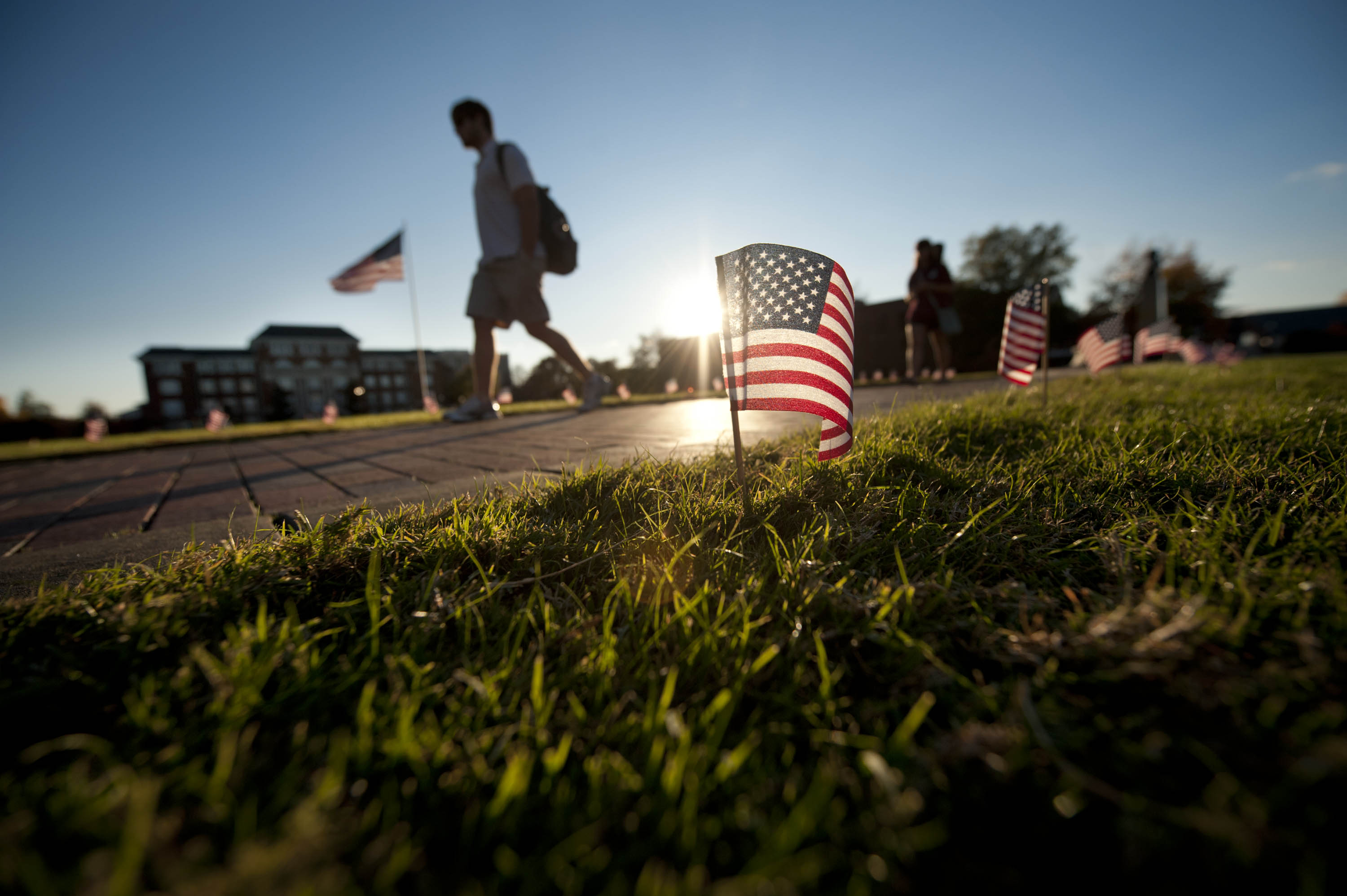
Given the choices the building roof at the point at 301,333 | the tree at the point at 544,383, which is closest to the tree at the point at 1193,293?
the tree at the point at 544,383

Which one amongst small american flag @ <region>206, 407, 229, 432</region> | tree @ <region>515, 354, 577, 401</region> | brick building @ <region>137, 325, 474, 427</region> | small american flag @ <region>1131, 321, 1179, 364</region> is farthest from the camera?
brick building @ <region>137, 325, 474, 427</region>

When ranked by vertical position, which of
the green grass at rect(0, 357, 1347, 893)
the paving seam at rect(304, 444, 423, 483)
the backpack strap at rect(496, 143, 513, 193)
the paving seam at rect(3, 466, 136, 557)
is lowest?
Answer: the green grass at rect(0, 357, 1347, 893)

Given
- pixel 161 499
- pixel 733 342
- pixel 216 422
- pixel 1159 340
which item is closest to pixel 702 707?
pixel 733 342

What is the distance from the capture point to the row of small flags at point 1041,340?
157 inches

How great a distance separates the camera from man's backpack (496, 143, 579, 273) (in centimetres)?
530

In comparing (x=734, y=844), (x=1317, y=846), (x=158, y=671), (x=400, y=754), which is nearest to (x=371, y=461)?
(x=158, y=671)

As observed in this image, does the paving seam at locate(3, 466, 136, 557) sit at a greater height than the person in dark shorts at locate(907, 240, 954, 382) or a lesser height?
lesser

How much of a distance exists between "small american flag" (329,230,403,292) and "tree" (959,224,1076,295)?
42.5 meters

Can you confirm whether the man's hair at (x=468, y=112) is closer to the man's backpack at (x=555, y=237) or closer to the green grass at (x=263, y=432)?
the man's backpack at (x=555, y=237)

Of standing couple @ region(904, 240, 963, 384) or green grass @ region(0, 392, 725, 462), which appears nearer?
green grass @ region(0, 392, 725, 462)

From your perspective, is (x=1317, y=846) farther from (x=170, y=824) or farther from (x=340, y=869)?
(x=170, y=824)

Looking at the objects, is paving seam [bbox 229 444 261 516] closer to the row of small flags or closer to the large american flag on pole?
the large american flag on pole

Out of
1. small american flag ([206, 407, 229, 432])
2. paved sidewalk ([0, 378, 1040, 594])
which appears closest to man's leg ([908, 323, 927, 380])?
paved sidewalk ([0, 378, 1040, 594])

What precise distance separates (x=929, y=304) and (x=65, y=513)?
31.1ft
